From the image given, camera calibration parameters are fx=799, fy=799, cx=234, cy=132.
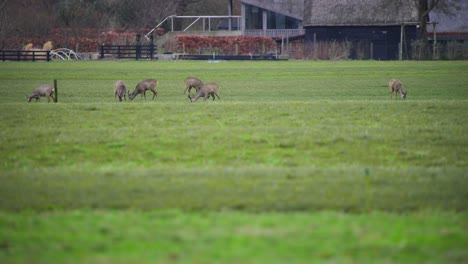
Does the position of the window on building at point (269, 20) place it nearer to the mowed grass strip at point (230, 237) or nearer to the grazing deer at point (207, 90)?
the grazing deer at point (207, 90)

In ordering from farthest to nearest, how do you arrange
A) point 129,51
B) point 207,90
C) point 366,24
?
point 129,51
point 366,24
point 207,90

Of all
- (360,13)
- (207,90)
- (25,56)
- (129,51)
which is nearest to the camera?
(207,90)

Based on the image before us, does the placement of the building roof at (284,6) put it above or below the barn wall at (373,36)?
above

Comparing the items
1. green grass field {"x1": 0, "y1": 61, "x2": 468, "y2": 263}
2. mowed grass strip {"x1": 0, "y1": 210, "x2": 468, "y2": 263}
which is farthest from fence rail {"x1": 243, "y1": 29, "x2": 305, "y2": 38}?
mowed grass strip {"x1": 0, "y1": 210, "x2": 468, "y2": 263}

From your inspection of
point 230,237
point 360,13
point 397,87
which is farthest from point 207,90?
point 360,13

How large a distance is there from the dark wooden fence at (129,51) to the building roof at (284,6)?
15.4 meters

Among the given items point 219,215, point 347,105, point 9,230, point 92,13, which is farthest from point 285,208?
point 92,13

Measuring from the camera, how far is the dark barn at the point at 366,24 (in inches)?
2921

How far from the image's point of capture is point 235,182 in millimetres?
14156

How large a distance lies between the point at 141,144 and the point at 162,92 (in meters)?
18.1

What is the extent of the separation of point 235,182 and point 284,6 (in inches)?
2920

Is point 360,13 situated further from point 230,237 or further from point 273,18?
point 230,237

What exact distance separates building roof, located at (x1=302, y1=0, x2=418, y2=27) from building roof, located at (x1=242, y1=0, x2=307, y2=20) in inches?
274

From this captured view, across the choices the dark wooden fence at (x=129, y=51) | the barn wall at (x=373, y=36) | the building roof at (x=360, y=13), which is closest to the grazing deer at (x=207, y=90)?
the dark wooden fence at (x=129, y=51)
